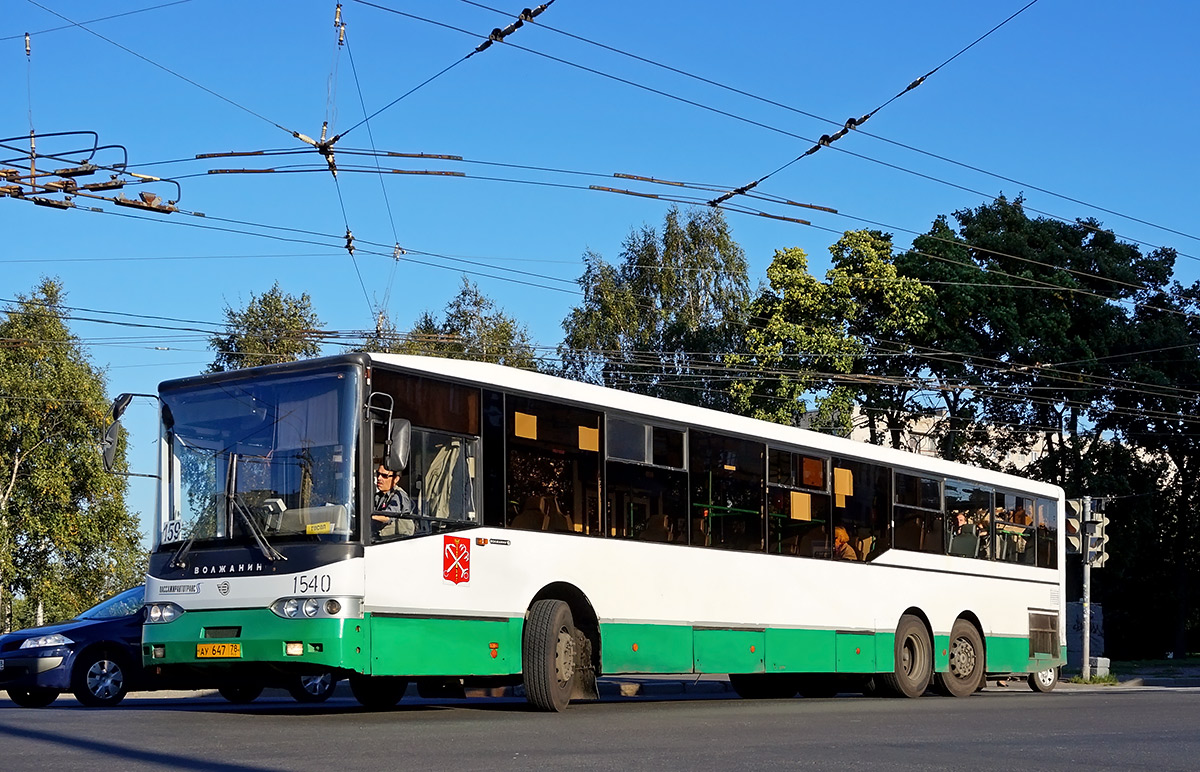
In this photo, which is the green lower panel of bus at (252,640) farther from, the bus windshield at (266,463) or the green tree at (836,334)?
the green tree at (836,334)

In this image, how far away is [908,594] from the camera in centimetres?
1925

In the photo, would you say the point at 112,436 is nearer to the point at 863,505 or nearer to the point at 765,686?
the point at 863,505

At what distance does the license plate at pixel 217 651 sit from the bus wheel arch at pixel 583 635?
304 cm

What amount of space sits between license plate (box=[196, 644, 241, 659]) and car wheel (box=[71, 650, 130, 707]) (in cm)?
552

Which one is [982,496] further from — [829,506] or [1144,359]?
[1144,359]

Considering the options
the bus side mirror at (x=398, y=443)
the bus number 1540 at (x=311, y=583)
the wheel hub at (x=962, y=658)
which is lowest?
the wheel hub at (x=962, y=658)

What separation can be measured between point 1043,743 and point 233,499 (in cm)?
654

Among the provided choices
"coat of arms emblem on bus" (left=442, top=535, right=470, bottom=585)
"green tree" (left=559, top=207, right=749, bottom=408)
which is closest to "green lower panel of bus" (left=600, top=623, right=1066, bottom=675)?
"coat of arms emblem on bus" (left=442, top=535, right=470, bottom=585)

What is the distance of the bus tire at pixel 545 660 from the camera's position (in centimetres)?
1325

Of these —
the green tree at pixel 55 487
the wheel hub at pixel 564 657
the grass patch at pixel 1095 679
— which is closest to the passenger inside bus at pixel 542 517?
the wheel hub at pixel 564 657

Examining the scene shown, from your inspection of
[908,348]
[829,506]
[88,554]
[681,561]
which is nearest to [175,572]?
[681,561]

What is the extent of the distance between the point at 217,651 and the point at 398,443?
88.6 inches

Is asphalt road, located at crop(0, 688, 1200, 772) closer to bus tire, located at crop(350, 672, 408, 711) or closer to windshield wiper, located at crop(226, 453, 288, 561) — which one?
bus tire, located at crop(350, 672, 408, 711)

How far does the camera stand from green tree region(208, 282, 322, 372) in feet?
175
